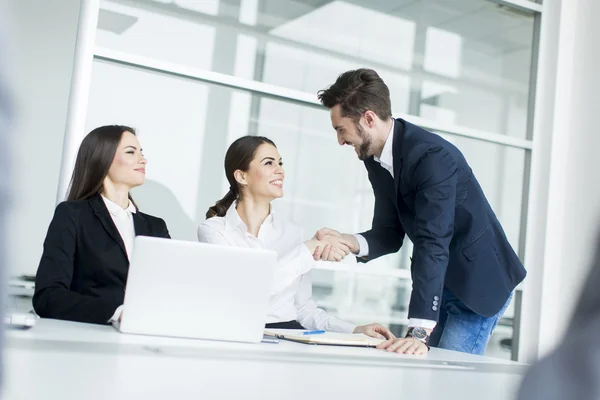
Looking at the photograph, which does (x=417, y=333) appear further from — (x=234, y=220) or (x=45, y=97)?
(x=45, y=97)

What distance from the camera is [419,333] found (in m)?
2.21

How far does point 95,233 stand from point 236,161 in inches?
32.0

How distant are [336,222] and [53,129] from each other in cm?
167

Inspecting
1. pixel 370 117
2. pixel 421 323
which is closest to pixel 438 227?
pixel 421 323

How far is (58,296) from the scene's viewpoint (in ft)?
7.66

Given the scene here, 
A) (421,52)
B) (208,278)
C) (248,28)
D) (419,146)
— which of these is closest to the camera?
(208,278)

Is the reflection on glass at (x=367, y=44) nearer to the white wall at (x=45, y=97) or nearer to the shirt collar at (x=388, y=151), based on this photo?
the white wall at (x=45, y=97)

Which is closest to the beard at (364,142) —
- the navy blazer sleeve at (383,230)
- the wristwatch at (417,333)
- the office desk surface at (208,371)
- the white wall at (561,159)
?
the navy blazer sleeve at (383,230)

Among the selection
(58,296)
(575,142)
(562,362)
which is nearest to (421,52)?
(575,142)

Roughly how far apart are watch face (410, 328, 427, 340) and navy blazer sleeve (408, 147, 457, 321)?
0.05m

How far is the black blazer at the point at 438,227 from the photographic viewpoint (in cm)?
235

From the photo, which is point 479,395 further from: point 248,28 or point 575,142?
point 575,142

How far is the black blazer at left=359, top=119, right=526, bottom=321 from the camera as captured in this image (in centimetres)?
235

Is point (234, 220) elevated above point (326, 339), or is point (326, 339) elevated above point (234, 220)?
point (234, 220)
